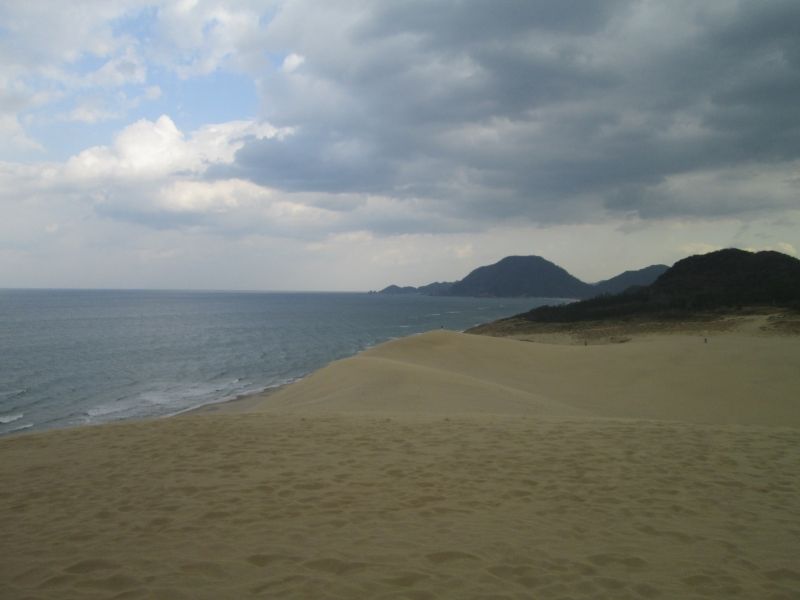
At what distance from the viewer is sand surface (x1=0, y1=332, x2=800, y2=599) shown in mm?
3836

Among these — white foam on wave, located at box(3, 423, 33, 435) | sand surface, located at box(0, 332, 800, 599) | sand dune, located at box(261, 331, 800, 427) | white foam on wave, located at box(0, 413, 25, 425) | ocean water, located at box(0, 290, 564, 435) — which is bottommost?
white foam on wave, located at box(0, 413, 25, 425)

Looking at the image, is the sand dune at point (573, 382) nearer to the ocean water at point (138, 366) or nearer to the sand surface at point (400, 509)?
the sand surface at point (400, 509)

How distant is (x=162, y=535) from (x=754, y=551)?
5.16 metres

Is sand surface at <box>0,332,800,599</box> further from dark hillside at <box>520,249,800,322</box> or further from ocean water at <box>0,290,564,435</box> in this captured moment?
dark hillside at <box>520,249,800,322</box>

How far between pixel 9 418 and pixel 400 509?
77.2ft

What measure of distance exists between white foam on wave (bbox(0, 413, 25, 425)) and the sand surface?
583 inches

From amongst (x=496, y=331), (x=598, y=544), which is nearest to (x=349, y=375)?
(x=598, y=544)

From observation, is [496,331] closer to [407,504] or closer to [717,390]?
[717,390]

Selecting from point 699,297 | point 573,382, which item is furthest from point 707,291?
point 573,382

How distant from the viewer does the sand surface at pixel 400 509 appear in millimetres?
3836

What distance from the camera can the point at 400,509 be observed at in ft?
17.2

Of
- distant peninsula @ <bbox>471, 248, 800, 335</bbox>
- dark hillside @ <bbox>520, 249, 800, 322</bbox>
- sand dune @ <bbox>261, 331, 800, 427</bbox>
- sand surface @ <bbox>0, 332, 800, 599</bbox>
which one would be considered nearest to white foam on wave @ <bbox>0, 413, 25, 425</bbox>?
sand dune @ <bbox>261, 331, 800, 427</bbox>

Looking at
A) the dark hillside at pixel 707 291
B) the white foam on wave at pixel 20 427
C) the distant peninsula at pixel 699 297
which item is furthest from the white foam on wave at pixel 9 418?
the dark hillside at pixel 707 291

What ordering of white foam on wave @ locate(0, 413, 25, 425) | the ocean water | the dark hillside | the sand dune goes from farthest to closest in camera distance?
the dark hillside
the ocean water
white foam on wave @ locate(0, 413, 25, 425)
the sand dune
